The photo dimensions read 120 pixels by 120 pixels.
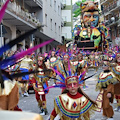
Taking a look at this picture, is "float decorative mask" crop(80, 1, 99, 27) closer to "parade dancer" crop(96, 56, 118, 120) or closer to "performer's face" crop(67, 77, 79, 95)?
"parade dancer" crop(96, 56, 118, 120)

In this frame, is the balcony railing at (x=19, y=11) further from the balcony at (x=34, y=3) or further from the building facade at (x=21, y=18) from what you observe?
the balcony at (x=34, y=3)

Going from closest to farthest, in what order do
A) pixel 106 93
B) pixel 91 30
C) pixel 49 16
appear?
pixel 106 93 → pixel 91 30 → pixel 49 16

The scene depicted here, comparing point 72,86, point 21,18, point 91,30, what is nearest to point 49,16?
point 91,30

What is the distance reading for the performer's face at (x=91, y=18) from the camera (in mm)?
28703

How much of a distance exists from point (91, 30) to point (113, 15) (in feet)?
97.5

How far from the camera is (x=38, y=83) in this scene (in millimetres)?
7812

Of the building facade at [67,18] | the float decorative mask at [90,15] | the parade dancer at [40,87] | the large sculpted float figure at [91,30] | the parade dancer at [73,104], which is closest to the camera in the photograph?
the parade dancer at [73,104]

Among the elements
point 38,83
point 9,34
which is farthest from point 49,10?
point 38,83

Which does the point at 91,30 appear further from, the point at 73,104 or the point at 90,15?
the point at 73,104

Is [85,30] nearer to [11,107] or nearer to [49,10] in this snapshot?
[49,10]

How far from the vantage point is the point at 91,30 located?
28.5 meters

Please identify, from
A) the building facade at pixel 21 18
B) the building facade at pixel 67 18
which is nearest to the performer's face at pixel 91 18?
the building facade at pixel 21 18

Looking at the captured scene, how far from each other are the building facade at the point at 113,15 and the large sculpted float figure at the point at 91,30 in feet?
66.1

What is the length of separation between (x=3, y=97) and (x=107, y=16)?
60.1 meters
